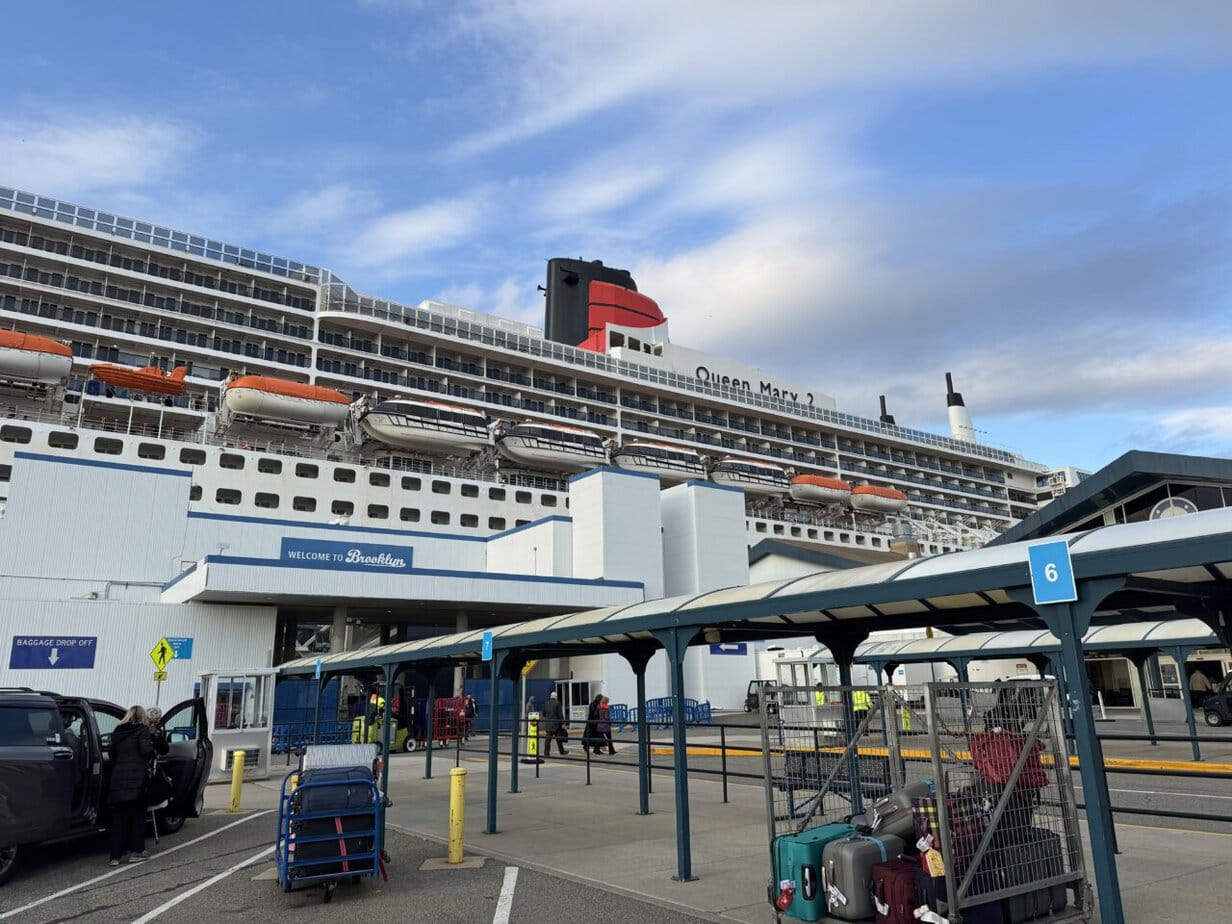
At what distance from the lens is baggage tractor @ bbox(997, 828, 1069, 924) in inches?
212

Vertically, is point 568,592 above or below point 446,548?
below

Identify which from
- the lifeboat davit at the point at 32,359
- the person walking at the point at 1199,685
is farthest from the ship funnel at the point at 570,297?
the person walking at the point at 1199,685

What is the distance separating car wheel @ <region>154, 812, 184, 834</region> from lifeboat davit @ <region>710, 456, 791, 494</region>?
161ft

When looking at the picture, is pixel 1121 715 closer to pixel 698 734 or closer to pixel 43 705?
pixel 698 734

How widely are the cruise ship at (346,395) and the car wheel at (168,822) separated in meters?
27.9

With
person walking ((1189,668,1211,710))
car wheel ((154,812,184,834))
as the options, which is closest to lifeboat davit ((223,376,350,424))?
car wheel ((154,812,184,834))

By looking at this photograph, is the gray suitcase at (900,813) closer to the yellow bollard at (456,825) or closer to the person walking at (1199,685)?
the yellow bollard at (456,825)

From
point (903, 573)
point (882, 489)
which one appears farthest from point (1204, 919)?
point (882, 489)

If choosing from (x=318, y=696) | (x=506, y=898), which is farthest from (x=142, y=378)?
(x=506, y=898)

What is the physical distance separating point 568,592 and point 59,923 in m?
28.3

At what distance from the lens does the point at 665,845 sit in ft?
31.1

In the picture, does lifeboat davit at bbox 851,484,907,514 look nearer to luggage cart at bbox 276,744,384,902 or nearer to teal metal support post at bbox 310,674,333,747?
teal metal support post at bbox 310,674,333,747

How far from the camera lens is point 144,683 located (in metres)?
26.6

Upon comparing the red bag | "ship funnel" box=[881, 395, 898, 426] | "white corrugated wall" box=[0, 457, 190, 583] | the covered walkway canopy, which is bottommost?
the red bag
